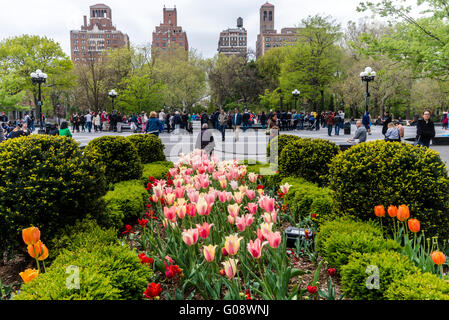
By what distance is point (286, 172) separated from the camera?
22.0 ft

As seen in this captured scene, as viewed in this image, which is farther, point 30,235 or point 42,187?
point 42,187

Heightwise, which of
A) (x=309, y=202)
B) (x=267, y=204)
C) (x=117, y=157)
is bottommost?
(x=309, y=202)

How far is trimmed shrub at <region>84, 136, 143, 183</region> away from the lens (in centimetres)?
625

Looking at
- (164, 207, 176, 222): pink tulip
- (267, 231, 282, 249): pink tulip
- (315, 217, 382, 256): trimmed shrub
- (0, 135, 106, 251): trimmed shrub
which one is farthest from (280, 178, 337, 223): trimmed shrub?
(0, 135, 106, 251): trimmed shrub

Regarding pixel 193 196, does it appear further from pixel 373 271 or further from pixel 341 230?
pixel 373 271

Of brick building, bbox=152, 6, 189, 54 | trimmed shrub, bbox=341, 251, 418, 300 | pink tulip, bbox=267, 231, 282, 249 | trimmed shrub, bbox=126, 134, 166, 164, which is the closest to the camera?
pink tulip, bbox=267, 231, 282, 249

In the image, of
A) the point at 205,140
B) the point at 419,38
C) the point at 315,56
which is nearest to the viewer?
the point at 205,140

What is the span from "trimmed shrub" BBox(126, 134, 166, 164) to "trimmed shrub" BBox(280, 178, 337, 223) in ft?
14.6

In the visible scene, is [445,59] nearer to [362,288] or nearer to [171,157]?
[171,157]

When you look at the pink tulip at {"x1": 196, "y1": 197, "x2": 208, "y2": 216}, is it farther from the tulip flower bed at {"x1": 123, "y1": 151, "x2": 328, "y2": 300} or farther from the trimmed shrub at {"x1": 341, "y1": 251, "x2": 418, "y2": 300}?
the trimmed shrub at {"x1": 341, "y1": 251, "x2": 418, "y2": 300}

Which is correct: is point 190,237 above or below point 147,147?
below

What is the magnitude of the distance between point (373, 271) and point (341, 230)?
0.90 metres

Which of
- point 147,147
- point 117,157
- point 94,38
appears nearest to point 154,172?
point 117,157

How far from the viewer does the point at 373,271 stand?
101 inches
